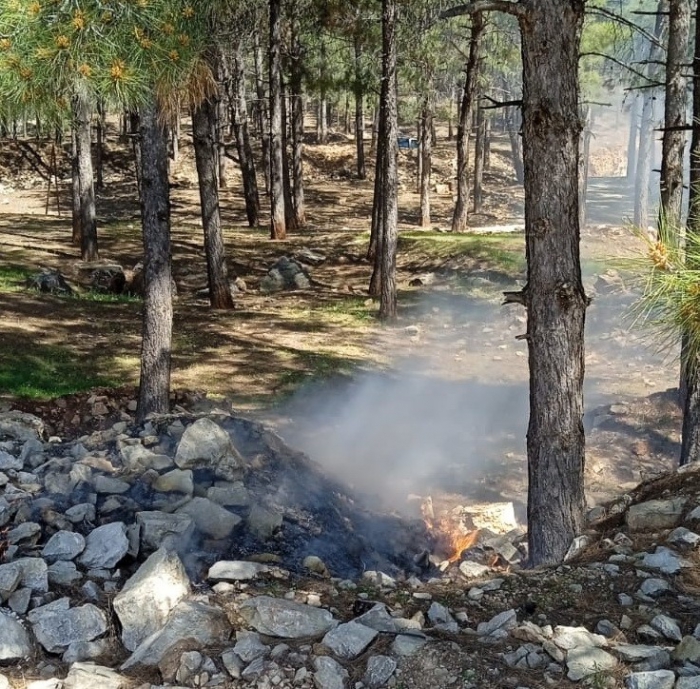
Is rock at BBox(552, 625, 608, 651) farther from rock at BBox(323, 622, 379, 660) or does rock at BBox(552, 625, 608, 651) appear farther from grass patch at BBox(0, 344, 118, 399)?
grass patch at BBox(0, 344, 118, 399)

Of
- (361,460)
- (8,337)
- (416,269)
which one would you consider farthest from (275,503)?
(416,269)

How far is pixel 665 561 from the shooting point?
445 cm

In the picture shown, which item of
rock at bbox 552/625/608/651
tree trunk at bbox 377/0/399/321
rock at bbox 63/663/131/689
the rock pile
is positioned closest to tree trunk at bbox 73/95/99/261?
tree trunk at bbox 377/0/399/321

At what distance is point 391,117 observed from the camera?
13586mm

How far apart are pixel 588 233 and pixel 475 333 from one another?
10185mm

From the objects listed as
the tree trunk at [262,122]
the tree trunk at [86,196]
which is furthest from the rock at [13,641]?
the tree trunk at [262,122]

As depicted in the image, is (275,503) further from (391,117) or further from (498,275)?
(498,275)

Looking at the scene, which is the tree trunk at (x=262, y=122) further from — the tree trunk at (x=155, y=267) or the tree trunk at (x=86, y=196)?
the tree trunk at (x=155, y=267)

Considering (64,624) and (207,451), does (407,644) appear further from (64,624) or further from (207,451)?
(207,451)

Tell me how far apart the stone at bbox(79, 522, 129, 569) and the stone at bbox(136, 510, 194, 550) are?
15cm

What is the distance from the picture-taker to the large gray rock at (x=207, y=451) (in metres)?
6.05

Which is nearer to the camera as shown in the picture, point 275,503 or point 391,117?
point 275,503

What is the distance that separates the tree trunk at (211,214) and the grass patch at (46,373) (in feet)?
14.9

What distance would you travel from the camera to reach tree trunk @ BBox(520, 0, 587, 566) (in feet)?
15.3
